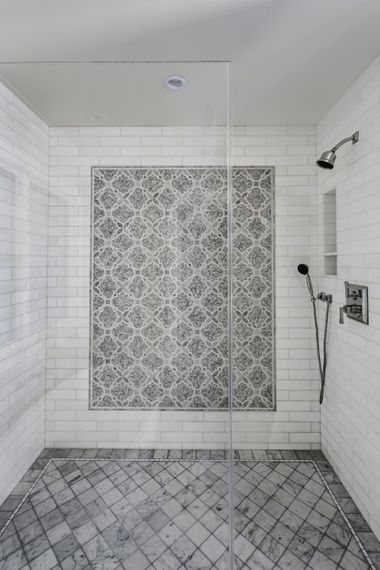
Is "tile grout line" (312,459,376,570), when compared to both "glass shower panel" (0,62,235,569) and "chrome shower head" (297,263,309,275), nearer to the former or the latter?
"glass shower panel" (0,62,235,569)

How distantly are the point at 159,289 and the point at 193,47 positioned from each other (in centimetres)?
114

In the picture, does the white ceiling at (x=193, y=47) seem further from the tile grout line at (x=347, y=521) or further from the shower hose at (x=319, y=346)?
the tile grout line at (x=347, y=521)

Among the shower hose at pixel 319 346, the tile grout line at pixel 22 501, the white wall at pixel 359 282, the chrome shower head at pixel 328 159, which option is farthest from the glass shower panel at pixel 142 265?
the shower hose at pixel 319 346

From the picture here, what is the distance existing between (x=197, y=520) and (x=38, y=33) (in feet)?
7.61

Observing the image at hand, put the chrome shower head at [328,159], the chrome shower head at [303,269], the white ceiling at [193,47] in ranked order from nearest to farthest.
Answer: the white ceiling at [193,47], the chrome shower head at [328,159], the chrome shower head at [303,269]

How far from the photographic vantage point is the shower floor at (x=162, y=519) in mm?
1365

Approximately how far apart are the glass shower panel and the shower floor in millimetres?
16

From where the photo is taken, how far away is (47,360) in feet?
5.48

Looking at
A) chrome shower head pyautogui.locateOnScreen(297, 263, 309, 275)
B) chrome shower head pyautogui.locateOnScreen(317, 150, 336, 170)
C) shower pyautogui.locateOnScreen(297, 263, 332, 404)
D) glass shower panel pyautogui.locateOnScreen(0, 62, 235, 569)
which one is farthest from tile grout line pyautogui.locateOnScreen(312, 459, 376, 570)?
chrome shower head pyautogui.locateOnScreen(317, 150, 336, 170)

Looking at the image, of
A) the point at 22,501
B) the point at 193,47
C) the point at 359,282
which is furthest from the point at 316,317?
the point at 22,501

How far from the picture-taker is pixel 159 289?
1601 millimetres

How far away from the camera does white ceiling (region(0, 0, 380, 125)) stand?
121 centimetres

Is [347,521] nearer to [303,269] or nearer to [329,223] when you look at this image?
[303,269]

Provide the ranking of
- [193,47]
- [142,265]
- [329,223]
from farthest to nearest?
[329,223], [142,265], [193,47]
